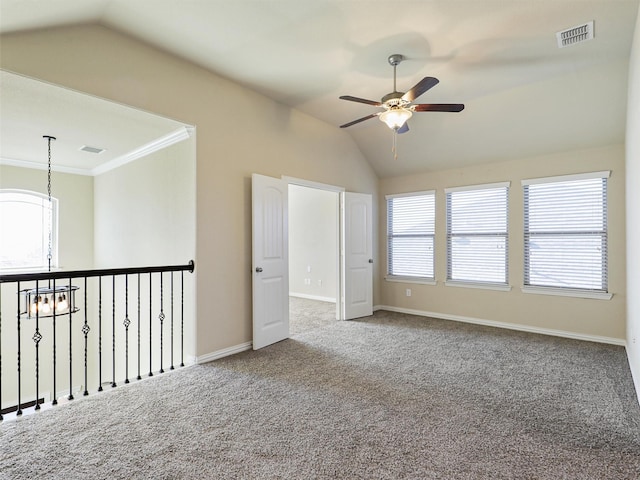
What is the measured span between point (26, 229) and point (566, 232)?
8.21m

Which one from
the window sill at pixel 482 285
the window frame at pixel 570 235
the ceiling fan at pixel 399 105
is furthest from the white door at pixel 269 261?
the window frame at pixel 570 235

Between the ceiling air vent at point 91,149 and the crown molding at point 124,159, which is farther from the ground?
the ceiling air vent at point 91,149

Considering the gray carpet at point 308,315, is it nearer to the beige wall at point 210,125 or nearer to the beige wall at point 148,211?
the beige wall at point 210,125

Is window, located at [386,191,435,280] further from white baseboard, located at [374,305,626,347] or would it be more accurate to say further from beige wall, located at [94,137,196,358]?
beige wall, located at [94,137,196,358]

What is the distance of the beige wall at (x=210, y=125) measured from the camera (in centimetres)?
264

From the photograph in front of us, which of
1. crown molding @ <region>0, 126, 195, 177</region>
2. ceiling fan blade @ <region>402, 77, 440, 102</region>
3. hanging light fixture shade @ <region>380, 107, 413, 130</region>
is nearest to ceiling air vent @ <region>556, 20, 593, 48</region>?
ceiling fan blade @ <region>402, 77, 440, 102</region>

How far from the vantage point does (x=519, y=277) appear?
484 cm

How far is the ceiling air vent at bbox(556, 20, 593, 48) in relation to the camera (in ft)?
9.25

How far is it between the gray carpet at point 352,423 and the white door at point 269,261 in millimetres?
519

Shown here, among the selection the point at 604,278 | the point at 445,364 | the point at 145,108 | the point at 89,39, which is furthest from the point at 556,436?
the point at 89,39

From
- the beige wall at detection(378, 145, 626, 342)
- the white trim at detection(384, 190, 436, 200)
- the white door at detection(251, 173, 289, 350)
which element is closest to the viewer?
the white door at detection(251, 173, 289, 350)

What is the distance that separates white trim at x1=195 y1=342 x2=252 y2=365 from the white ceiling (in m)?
2.50

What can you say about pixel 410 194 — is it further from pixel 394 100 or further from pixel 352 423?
pixel 352 423

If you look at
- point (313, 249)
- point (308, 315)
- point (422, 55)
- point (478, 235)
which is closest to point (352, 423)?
point (422, 55)
